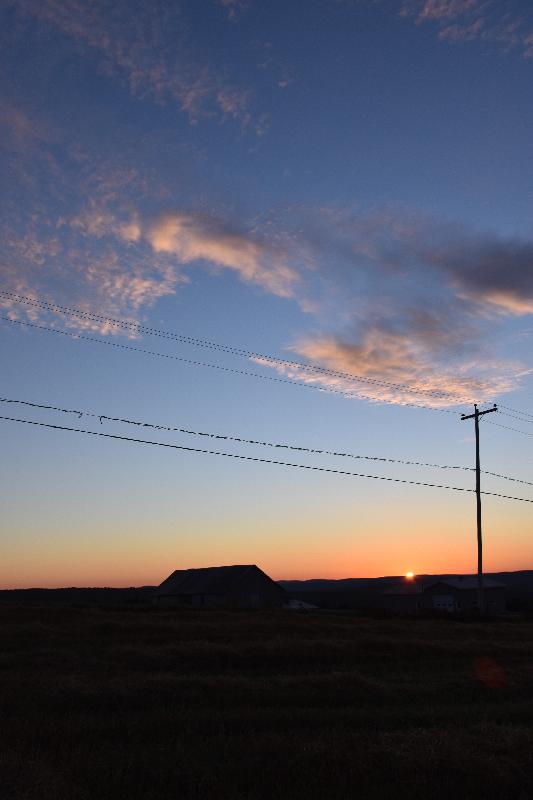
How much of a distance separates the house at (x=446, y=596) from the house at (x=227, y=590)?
15.6 metres

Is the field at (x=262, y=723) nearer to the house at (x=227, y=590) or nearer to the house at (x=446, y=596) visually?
the house at (x=227, y=590)

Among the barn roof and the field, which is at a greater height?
the barn roof

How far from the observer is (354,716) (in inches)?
572

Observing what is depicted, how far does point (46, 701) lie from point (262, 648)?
401 inches

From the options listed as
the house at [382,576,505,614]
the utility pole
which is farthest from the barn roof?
the utility pole

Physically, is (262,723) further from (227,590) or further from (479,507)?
(227,590)

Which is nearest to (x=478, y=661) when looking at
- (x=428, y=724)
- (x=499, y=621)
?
(x=428, y=724)

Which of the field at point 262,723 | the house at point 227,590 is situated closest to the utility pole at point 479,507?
the field at point 262,723

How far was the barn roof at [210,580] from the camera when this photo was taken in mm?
77812

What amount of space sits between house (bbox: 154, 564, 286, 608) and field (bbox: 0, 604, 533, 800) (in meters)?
52.3

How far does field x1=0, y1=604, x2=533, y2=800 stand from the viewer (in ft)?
32.8

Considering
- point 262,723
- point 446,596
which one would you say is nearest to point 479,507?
point 262,723

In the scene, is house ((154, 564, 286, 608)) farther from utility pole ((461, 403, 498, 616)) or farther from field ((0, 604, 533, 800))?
field ((0, 604, 533, 800))

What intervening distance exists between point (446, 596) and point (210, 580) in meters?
29.2
